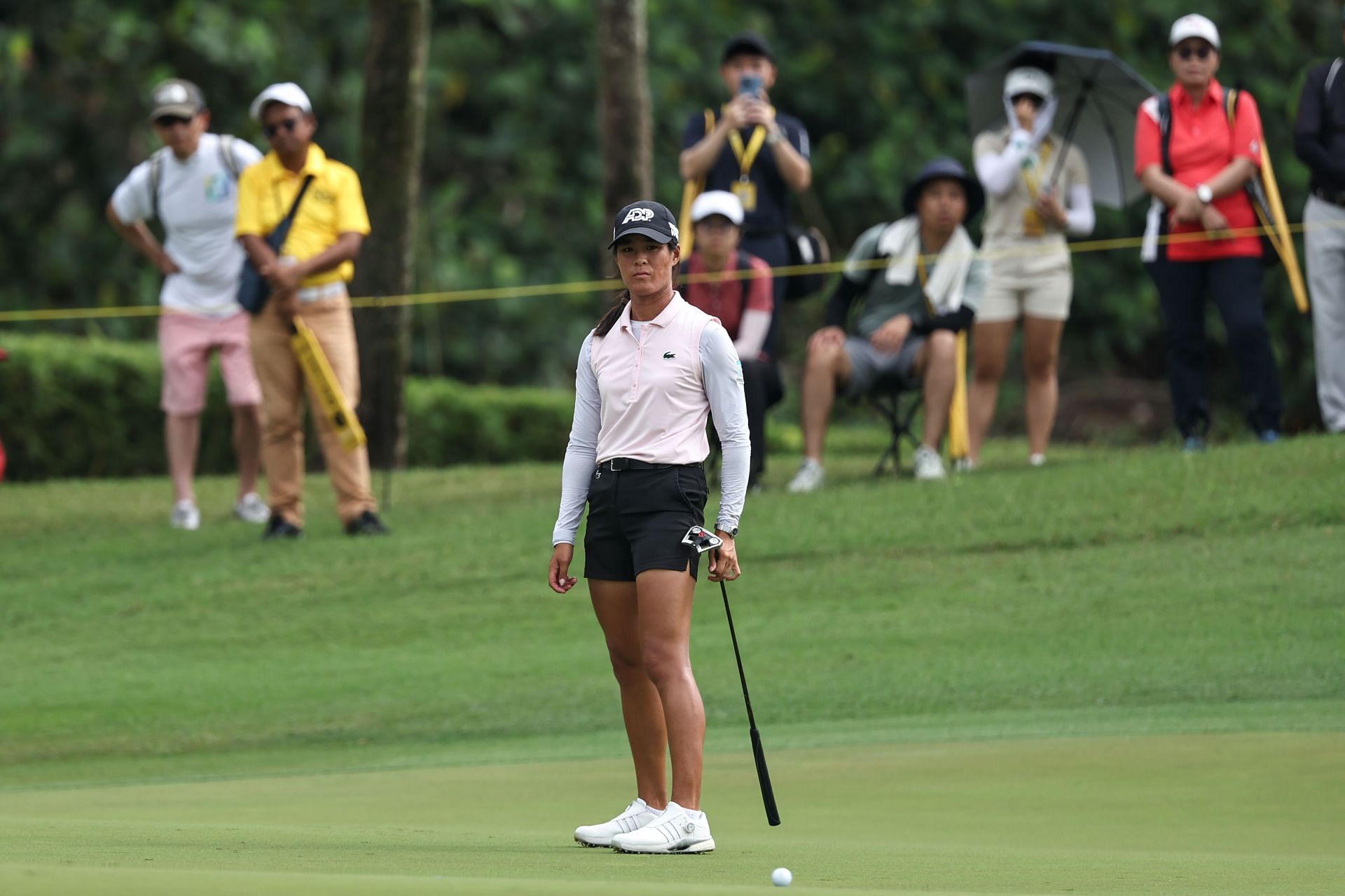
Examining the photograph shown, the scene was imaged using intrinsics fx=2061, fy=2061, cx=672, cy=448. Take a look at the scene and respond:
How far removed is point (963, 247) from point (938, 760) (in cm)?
582

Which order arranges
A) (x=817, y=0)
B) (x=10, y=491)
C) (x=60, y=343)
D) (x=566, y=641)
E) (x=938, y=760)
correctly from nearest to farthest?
(x=938, y=760)
(x=566, y=641)
(x=10, y=491)
(x=60, y=343)
(x=817, y=0)

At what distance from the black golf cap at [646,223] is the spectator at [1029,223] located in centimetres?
717

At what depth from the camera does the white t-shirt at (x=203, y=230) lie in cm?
1302

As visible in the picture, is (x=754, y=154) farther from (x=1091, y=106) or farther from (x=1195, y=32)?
(x=1195, y=32)

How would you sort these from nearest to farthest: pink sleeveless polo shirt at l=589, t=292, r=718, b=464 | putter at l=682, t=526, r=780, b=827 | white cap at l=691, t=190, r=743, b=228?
putter at l=682, t=526, r=780, b=827 < pink sleeveless polo shirt at l=589, t=292, r=718, b=464 < white cap at l=691, t=190, r=743, b=228

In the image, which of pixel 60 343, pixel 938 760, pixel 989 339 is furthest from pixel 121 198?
pixel 938 760

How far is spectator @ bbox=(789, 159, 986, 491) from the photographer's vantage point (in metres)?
12.8

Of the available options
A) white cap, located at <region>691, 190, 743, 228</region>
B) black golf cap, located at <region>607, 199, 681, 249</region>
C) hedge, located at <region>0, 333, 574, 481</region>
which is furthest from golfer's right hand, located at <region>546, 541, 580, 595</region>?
hedge, located at <region>0, 333, 574, 481</region>

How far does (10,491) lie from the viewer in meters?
15.7

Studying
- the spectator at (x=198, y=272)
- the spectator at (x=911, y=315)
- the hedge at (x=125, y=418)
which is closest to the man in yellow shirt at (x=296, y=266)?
the spectator at (x=198, y=272)

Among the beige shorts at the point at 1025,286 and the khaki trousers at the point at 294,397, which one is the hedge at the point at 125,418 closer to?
the khaki trousers at the point at 294,397

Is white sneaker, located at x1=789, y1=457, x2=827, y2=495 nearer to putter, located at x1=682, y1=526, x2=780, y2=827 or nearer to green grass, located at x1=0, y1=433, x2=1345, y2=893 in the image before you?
green grass, located at x1=0, y1=433, x2=1345, y2=893

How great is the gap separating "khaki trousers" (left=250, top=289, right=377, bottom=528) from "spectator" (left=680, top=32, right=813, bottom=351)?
2.46m

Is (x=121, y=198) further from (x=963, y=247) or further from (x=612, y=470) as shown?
(x=612, y=470)
